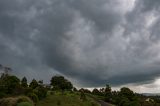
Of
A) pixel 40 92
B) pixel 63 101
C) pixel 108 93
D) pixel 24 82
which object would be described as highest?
pixel 108 93

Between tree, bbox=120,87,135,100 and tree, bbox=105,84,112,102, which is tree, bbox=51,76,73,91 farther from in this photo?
tree, bbox=120,87,135,100

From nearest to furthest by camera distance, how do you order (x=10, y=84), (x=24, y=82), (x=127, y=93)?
(x=10, y=84) → (x=24, y=82) → (x=127, y=93)

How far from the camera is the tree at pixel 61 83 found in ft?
526

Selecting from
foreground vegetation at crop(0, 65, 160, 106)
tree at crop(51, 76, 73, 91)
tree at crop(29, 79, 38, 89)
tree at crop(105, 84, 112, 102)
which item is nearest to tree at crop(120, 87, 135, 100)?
foreground vegetation at crop(0, 65, 160, 106)

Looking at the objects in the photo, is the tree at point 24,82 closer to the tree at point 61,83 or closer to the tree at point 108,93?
the tree at point 61,83

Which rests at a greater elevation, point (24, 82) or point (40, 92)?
point (24, 82)

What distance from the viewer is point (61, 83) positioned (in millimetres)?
160500

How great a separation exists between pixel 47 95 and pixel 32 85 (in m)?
12.9

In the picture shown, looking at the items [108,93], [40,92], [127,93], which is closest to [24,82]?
[40,92]

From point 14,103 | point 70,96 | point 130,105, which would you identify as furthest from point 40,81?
point 14,103

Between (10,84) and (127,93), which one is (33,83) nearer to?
(10,84)

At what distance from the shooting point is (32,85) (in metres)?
145

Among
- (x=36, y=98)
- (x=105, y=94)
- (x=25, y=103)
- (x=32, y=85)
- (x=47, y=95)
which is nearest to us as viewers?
(x=25, y=103)

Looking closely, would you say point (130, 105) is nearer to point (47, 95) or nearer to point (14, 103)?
point (47, 95)
